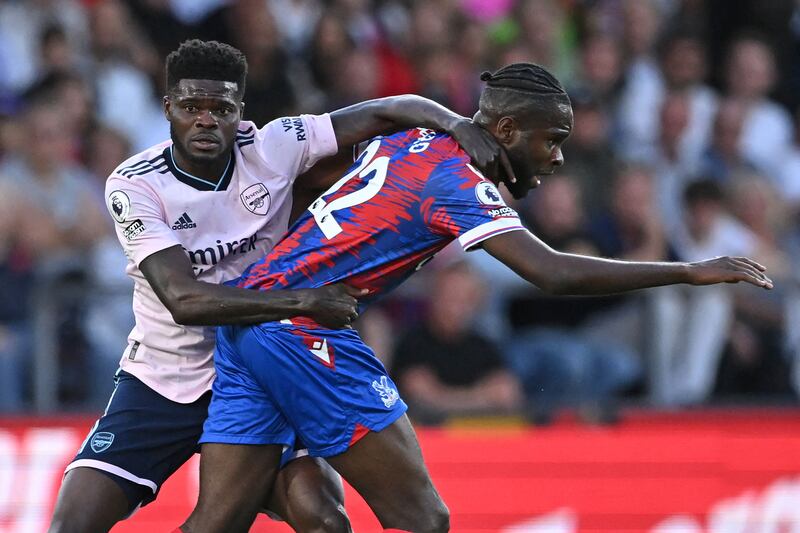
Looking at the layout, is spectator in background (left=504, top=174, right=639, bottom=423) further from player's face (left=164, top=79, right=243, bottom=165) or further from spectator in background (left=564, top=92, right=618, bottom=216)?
player's face (left=164, top=79, right=243, bottom=165)

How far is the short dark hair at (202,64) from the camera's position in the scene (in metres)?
4.93

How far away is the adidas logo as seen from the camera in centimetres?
502

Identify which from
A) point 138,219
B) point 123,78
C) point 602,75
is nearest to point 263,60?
point 123,78

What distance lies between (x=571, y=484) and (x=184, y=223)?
3166 millimetres

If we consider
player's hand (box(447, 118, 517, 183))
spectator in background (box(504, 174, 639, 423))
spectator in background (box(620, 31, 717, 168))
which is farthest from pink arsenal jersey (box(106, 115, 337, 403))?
spectator in background (box(620, 31, 717, 168))

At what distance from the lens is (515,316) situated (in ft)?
27.9

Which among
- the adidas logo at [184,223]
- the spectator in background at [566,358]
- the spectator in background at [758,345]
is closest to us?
the adidas logo at [184,223]

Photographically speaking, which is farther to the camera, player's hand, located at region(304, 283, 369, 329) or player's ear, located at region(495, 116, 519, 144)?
player's ear, located at region(495, 116, 519, 144)

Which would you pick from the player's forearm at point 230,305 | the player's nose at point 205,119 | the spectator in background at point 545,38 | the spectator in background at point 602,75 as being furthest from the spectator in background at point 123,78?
the player's forearm at point 230,305

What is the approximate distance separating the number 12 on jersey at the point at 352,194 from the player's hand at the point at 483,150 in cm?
28

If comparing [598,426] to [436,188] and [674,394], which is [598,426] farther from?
[436,188]

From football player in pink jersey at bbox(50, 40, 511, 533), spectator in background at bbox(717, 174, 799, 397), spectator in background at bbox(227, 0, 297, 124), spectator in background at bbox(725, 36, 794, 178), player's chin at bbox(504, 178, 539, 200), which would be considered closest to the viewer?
football player in pink jersey at bbox(50, 40, 511, 533)

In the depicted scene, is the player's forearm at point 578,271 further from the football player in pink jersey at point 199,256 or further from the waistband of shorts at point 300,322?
the waistband of shorts at point 300,322

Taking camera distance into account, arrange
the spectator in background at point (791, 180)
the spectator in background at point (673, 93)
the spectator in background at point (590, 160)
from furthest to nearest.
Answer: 1. the spectator in background at point (673, 93)
2. the spectator in background at point (791, 180)
3. the spectator in background at point (590, 160)
